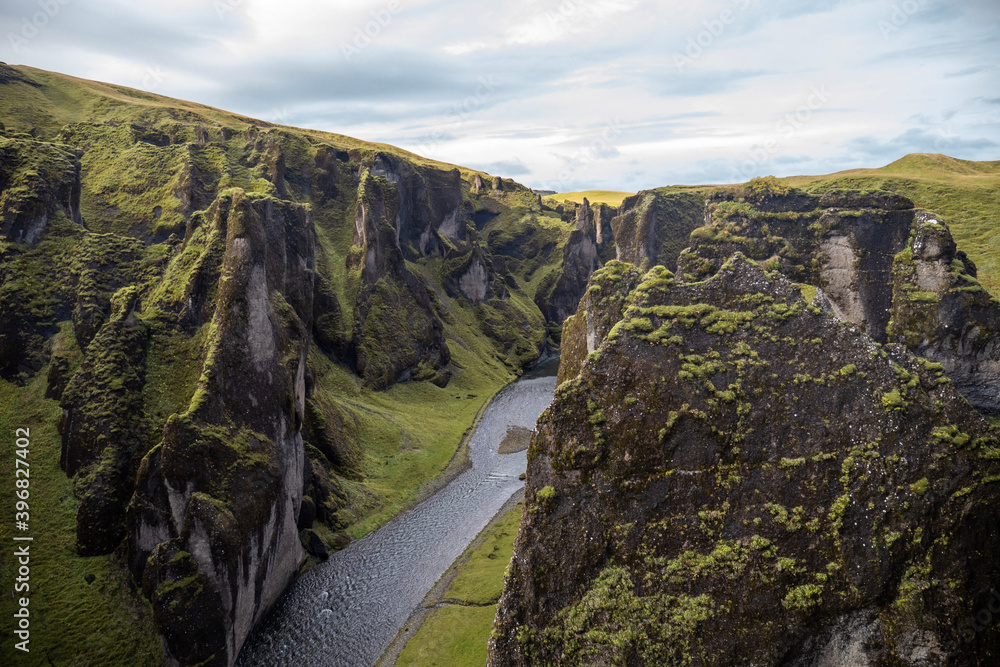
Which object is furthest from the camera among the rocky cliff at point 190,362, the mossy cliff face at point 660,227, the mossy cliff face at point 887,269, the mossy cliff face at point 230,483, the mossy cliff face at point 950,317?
the mossy cliff face at point 660,227

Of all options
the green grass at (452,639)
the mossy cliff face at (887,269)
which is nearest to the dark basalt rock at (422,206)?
the mossy cliff face at (887,269)

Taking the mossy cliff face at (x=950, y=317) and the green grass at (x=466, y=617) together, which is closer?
the green grass at (x=466, y=617)

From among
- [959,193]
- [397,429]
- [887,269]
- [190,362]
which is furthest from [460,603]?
[959,193]

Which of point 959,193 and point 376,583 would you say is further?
point 959,193

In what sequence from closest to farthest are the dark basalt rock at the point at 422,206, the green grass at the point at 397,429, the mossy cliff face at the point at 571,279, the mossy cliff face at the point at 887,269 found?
1. the mossy cliff face at the point at 887,269
2. the green grass at the point at 397,429
3. the dark basalt rock at the point at 422,206
4. the mossy cliff face at the point at 571,279

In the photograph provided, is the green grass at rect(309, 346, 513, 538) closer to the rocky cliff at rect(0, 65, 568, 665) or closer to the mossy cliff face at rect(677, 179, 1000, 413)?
the rocky cliff at rect(0, 65, 568, 665)

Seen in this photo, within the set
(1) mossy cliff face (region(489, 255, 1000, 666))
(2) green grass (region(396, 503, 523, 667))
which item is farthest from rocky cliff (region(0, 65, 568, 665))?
(1) mossy cliff face (region(489, 255, 1000, 666))


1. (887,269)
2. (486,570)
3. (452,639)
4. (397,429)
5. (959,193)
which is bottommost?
(452,639)

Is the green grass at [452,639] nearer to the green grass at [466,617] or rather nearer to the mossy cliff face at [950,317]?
the green grass at [466,617]

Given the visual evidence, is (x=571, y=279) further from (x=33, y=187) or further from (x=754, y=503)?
(x=754, y=503)
